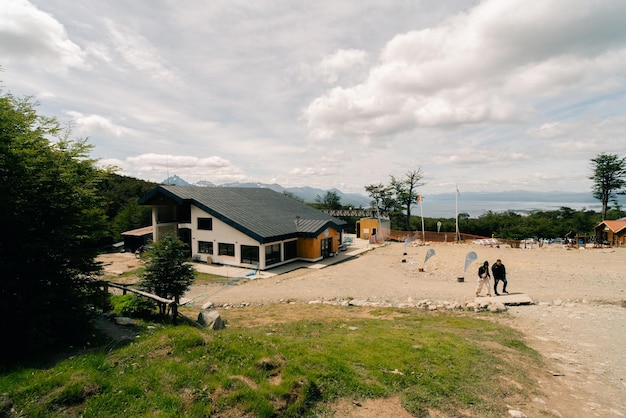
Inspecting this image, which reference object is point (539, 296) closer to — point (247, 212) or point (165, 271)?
point (165, 271)

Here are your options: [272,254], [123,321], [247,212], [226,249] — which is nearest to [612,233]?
[272,254]

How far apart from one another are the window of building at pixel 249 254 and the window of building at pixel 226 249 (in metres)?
1.10

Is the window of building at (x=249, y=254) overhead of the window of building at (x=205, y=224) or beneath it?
beneath

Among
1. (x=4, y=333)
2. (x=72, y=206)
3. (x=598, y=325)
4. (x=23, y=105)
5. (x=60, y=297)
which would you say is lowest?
(x=598, y=325)

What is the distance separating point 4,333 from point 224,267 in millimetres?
19524

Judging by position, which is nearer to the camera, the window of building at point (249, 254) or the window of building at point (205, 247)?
the window of building at point (249, 254)

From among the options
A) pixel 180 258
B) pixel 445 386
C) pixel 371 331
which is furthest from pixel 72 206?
pixel 445 386

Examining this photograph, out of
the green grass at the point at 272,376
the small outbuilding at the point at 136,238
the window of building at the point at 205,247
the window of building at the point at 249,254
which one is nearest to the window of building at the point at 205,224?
the window of building at the point at 205,247

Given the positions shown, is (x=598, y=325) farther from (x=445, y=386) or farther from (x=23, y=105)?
(x=23, y=105)

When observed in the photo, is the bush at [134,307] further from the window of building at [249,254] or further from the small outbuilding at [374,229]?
the small outbuilding at [374,229]

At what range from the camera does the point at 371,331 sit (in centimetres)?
962

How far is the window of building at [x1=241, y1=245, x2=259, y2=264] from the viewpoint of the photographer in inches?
986

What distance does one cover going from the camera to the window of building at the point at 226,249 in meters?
26.1

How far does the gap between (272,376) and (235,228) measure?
65.9 feet
